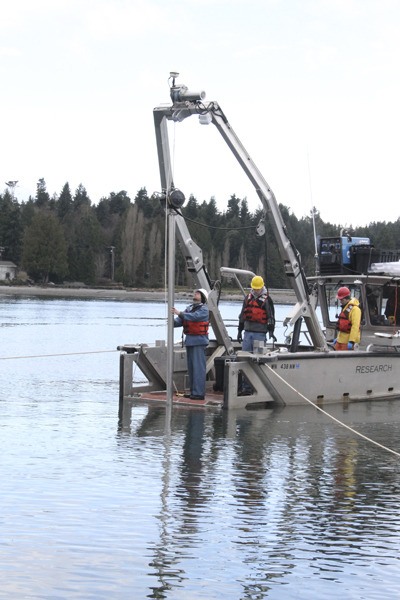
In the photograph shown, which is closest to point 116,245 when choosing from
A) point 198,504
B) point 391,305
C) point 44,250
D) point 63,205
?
point 44,250

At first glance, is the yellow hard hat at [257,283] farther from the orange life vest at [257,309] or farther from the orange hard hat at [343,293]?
the orange hard hat at [343,293]

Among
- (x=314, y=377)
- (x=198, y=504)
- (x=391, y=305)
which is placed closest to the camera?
(x=198, y=504)

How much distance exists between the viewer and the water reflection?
8.17 m

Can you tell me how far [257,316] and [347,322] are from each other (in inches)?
77.8

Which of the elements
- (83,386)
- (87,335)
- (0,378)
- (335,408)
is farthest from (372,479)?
(87,335)

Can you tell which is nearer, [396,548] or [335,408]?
[396,548]

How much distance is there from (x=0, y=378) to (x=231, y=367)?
811cm

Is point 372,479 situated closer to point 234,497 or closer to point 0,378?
point 234,497

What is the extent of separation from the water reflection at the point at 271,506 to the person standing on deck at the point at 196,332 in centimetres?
89

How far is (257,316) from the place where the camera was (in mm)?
17094

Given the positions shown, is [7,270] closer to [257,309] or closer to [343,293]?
[343,293]

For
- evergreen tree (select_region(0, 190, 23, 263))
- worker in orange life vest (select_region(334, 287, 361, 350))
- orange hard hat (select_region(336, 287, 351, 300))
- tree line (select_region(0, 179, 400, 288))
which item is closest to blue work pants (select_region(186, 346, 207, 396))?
worker in orange life vest (select_region(334, 287, 361, 350))

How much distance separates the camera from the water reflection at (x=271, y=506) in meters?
8.17

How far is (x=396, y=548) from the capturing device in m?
8.87
